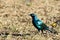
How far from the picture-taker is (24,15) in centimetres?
1045

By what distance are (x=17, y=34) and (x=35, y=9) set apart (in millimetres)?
3526

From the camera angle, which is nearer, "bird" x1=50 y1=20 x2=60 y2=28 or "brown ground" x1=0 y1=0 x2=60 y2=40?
"brown ground" x1=0 y1=0 x2=60 y2=40

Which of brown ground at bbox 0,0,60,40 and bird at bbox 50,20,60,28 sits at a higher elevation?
brown ground at bbox 0,0,60,40

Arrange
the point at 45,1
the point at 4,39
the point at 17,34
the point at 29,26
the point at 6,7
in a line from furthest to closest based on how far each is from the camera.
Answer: the point at 45,1 → the point at 6,7 → the point at 29,26 → the point at 17,34 → the point at 4,39

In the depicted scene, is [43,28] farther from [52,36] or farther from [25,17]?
[25,17]

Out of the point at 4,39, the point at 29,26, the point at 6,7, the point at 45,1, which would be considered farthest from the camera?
the point at 45,1

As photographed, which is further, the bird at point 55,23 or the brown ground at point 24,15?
the bird at point 55,23

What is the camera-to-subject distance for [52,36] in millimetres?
7824

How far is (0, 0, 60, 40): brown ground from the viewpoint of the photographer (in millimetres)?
7785

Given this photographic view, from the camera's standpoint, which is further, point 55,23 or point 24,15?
point 24,15

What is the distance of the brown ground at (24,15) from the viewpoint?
7.79 meters

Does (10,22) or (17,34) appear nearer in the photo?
(17,34)

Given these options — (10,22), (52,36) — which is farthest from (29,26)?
(52,36)

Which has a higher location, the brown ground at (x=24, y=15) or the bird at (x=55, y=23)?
the brown ground at (x=24, y=15)
